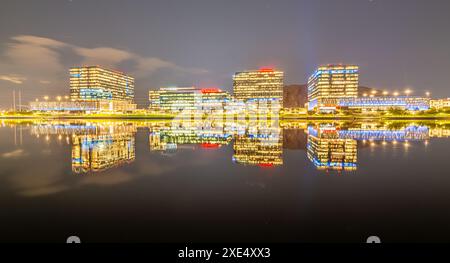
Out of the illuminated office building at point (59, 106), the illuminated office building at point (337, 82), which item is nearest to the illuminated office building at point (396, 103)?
the illuminated office building at point (337, 82)

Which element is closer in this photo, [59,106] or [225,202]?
[225,202]

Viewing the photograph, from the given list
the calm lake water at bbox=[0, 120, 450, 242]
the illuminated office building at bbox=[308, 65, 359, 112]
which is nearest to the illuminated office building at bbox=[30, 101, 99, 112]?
the illuminated office building at bbox=[308, 65, 359, 112]

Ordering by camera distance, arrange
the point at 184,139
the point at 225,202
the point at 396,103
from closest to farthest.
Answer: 1. the point at 225,202
2. the point at 184,139
3. the point at 396,103

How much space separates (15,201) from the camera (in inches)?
295

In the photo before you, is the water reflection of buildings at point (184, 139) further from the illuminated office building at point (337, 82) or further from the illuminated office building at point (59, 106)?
the illuminated office building at point (59, 106)

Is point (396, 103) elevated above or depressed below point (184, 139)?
above

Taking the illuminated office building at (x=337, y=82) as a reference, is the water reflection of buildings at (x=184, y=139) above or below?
below

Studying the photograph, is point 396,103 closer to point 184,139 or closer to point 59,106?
point 184,139

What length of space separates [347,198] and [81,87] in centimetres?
22311

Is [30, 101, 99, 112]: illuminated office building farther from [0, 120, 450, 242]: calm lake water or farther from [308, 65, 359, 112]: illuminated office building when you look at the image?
[0, 120, 450, 242]: calm lake water

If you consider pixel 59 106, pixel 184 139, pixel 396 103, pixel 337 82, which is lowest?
pixel 184 139

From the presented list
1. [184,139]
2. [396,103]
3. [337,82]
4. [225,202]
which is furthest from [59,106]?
[396,103]

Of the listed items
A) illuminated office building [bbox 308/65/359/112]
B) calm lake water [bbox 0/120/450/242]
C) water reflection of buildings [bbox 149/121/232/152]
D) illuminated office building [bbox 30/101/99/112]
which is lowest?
calm lake water [bbox 0/120/450/242]
